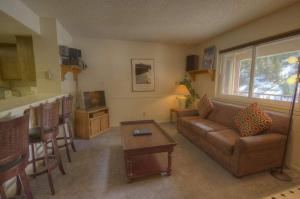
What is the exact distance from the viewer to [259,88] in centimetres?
268

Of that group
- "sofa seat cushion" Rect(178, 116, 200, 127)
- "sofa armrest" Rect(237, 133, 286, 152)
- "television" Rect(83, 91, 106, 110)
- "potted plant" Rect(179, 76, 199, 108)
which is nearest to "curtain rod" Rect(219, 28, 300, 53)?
"potted plant" Rect(179, 76, 199, 108)

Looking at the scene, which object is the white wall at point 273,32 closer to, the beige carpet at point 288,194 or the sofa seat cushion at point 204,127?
the beige carpet at point 288,194

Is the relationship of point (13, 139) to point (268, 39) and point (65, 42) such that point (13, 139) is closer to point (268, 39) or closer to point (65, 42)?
point (65, 42)

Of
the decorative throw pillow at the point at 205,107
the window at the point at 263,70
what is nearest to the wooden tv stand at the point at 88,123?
the decorative throw pillow at the point at 205,107

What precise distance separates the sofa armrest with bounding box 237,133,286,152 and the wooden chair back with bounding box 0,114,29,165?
228 centimetres

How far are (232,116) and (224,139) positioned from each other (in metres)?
0.81

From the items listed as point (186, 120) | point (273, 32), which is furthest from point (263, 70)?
point (186, 120)

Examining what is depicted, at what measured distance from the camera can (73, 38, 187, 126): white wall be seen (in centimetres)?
381

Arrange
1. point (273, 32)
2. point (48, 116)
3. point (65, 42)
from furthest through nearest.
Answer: point (65, 42)
point (273, 32)
point (48, 116)

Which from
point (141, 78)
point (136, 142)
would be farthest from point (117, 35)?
point (136, 142)

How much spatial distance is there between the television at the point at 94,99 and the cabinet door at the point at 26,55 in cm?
110

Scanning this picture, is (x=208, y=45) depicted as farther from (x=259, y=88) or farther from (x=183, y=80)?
(x=259, y=88)

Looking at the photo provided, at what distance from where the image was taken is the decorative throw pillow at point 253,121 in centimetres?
210

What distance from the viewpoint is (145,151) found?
185cm
